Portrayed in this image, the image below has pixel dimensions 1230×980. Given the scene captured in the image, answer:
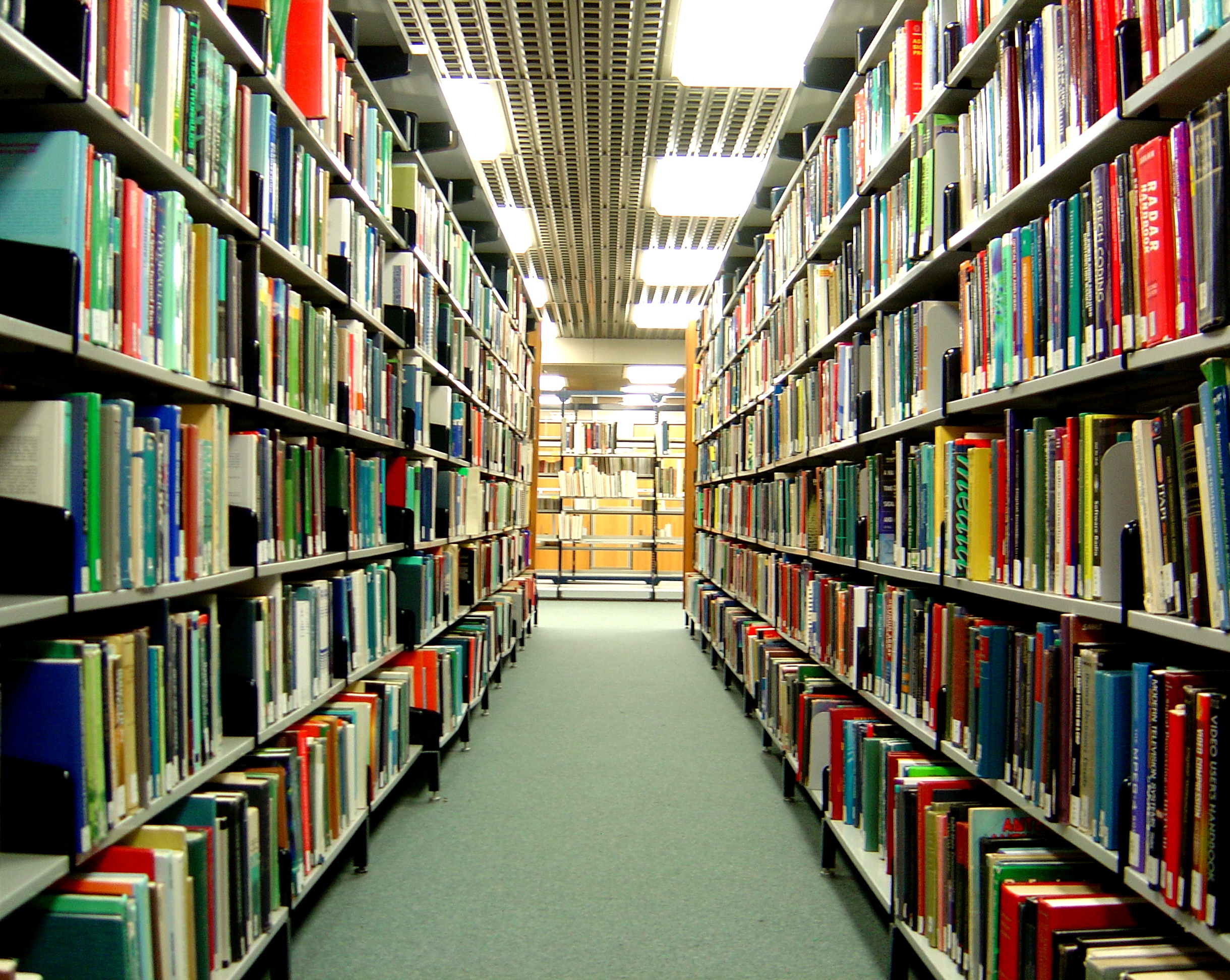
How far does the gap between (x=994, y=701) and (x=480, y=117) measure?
3.64m

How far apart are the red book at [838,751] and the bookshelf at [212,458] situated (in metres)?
1.27

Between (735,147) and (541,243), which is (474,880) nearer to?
(735,147)

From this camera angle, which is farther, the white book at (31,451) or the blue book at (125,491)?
the blue book at (125,491)

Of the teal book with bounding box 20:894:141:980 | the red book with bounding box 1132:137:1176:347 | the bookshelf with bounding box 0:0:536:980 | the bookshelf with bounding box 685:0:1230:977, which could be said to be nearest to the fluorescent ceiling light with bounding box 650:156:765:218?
the bookshelf with bounding box 685:0:1230:977

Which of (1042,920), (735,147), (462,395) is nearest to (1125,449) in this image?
(1042,920)

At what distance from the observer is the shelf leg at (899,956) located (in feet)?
5.71

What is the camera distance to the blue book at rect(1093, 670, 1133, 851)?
1.13 m

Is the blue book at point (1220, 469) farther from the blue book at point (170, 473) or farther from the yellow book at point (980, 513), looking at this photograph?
the blue book at point (170, 473)

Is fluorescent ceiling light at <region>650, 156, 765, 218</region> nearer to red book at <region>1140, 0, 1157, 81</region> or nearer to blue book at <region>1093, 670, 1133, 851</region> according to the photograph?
red book at <region>1140, 0, 1157, 81</region>

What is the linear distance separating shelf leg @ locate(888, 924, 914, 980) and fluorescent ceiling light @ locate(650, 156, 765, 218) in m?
3.35

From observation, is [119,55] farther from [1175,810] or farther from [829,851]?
[829,851]

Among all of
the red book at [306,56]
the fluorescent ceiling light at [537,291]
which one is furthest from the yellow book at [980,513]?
the fluorescent ceiling light at [537,291]

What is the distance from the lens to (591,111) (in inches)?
164

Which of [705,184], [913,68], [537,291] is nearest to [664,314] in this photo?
[537,291]
